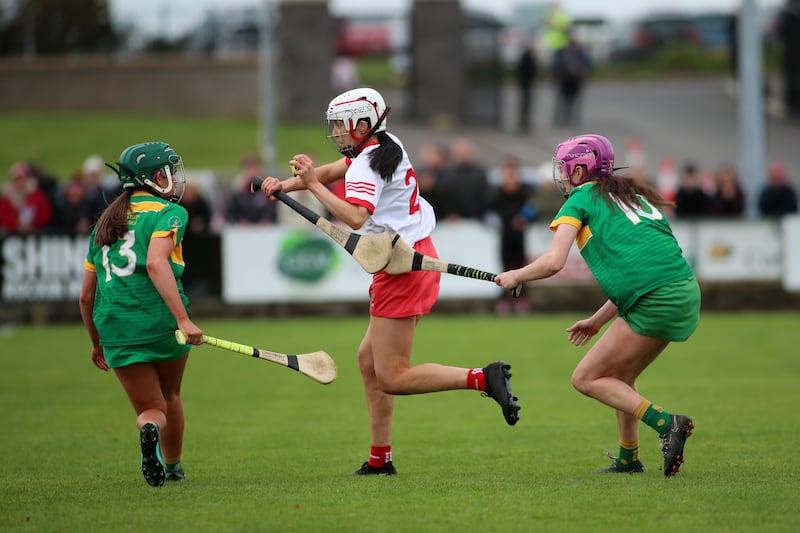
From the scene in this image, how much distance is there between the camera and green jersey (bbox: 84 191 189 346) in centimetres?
686

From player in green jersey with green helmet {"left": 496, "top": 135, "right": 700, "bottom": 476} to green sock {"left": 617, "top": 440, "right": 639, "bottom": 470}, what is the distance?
1.04 feet

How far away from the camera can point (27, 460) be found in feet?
26.5

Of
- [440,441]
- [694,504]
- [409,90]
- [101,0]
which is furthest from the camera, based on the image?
[101,0]

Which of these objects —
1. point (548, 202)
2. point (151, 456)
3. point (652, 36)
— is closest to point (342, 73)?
point (652, 36)

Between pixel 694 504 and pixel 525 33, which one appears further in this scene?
pixel 525 33

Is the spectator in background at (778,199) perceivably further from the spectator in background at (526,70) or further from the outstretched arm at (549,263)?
the outstretched arm at (549,263)

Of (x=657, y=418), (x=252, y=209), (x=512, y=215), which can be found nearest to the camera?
(x=657, y=418)

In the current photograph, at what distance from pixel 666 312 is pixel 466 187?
11.7 metres

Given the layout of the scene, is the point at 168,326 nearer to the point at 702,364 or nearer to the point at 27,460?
the point at 27,460

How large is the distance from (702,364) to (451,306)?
6029 mm

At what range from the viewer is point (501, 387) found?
6938 mm

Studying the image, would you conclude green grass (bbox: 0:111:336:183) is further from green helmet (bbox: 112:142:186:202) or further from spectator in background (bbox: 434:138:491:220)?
green helmet (bbox: 112:142:186:202)

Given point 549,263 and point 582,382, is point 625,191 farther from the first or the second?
point 582,382

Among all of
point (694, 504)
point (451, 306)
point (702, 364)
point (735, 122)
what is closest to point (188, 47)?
point (735, 122)
